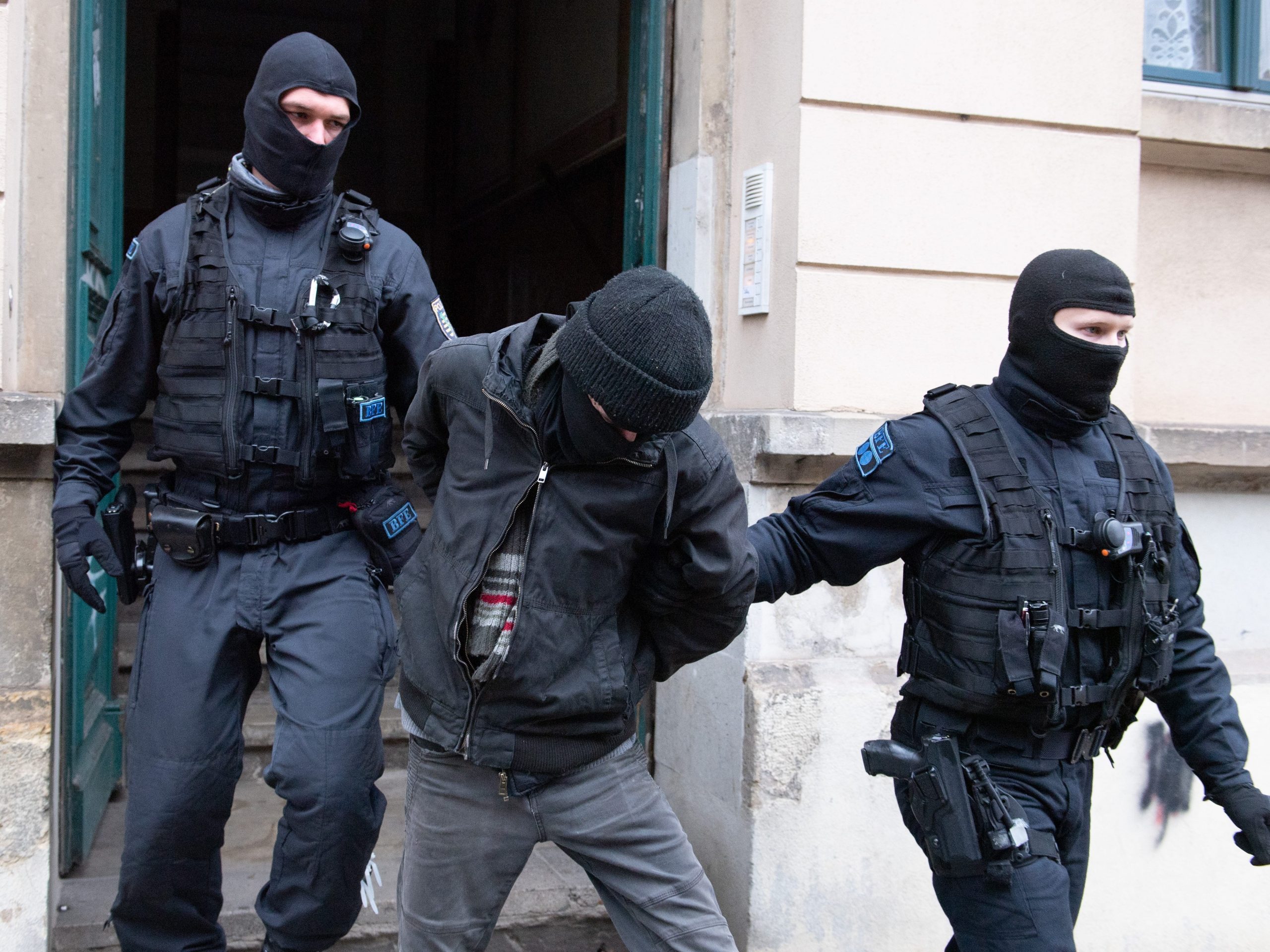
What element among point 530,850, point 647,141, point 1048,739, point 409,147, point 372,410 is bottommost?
point 530,850

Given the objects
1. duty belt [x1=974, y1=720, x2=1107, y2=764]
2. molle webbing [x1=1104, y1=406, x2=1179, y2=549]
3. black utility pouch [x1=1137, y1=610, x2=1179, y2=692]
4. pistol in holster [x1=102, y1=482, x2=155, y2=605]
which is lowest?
duty belt [x1=974, y1=720, x2=1107, y2=764]

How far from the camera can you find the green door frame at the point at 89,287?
133 inches

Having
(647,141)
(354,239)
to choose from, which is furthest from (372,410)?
(647,141)

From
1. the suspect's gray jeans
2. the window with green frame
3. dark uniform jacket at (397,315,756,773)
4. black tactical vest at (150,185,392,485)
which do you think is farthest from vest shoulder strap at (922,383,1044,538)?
the window with green frame

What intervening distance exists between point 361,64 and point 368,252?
340 inches

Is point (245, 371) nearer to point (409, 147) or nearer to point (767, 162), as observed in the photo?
point (767, 162)

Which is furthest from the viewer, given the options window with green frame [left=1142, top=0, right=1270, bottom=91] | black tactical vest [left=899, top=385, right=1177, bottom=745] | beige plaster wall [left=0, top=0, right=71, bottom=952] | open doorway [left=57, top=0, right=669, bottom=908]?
window with green frame [left=1142, top=0, right=1270, bottom=91]

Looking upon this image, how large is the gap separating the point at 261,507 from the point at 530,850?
111 cm

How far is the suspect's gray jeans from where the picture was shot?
234cm

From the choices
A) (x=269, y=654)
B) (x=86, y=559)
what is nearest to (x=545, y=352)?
(x=269, y=654)

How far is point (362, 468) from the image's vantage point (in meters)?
2.99

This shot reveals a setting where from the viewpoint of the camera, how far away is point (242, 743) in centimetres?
286

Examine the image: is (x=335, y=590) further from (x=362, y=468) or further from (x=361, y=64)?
(x=361, y=64)

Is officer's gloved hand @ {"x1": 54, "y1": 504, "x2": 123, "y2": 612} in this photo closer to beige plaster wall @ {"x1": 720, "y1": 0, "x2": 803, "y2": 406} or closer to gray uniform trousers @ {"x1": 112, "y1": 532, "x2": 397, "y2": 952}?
gray uniform trousers @ {"x1": 112, "y1": 532, "x2": 397, "y2": 952}
